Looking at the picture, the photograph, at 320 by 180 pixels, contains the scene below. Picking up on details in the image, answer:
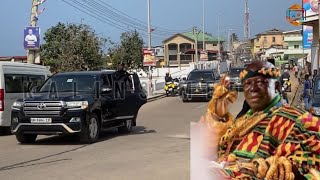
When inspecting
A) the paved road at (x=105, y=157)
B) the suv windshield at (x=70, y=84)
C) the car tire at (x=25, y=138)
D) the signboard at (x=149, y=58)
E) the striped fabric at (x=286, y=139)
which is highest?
the signboard at (x=149, y=58)

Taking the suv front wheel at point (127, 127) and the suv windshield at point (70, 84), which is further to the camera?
the suv front wheel at point (127, 127)

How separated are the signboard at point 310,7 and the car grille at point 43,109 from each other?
22.7 metres

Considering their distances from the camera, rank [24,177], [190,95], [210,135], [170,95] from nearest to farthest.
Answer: [210,135] < [24,177] < [190,95] < [170,95]

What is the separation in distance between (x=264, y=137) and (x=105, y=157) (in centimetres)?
729

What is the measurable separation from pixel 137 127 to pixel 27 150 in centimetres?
523

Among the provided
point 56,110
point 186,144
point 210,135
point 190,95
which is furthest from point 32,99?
point 190,95

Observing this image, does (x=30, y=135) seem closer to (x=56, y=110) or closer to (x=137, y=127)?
(x=56, y=110)

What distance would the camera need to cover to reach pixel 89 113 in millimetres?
12016

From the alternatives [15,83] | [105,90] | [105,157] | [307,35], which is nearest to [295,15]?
[307,35]

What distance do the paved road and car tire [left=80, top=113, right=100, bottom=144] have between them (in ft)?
0.81

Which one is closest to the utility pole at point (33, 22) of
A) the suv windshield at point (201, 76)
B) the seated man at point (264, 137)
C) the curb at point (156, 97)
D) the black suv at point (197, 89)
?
the black suv at point (197, 89)

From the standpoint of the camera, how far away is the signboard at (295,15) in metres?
33.4

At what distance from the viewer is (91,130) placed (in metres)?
12.1

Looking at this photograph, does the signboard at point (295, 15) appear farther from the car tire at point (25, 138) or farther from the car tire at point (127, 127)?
the car tire at point (25, 138)
